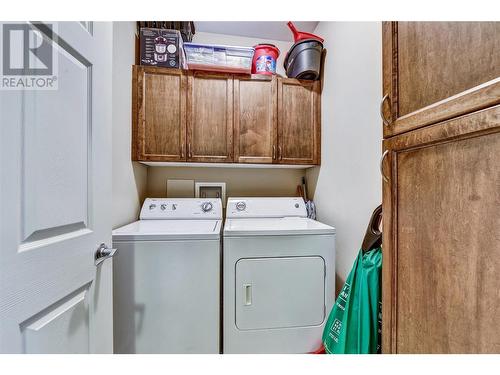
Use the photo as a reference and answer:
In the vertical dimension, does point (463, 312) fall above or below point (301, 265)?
above

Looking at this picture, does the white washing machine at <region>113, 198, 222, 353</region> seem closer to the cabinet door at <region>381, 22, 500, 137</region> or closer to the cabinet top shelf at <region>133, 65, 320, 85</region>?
the cabinet door at <region>381, 22, 500, 137</region>

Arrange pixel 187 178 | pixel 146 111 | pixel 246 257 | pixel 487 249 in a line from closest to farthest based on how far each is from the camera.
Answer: pixel 487 249 → pixel 246 257 → pixel 146 111 → pixel 187 178

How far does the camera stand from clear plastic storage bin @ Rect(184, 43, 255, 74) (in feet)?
5.87

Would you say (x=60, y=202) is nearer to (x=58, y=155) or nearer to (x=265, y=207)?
(x=58, y=155)

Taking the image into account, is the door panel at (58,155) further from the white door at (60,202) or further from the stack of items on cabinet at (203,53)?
the stack of items on cabinet at (203,53)

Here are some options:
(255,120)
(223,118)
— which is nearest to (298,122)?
(255,120)

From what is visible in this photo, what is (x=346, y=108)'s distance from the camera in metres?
1.59

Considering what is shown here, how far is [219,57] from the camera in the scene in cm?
182

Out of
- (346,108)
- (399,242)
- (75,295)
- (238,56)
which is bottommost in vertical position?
(75,295)

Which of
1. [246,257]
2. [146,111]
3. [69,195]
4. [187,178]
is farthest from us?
[187,178]

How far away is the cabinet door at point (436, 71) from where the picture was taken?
51 centimetres
